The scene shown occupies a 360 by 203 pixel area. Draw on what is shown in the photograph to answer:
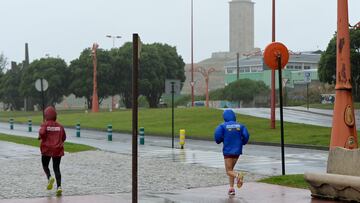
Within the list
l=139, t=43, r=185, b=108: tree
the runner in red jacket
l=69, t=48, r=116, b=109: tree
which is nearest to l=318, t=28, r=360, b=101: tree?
l=139, t=43, r=185, b=108: tree

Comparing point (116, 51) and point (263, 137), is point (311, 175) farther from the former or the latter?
point (116, 51)

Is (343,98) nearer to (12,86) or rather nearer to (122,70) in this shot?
(122,70)

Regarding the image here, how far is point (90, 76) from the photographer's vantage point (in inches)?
3236

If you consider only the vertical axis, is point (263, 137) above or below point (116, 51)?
below

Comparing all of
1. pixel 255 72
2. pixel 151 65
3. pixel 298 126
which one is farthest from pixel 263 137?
pixel 255 72

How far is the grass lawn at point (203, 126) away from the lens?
29453mm

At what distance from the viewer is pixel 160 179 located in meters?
13.9

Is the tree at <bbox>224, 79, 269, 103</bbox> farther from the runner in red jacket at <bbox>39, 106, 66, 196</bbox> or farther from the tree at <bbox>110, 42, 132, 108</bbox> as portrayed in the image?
the runner in red jacket at <bbox>39, 106, 66, 196</bbox>

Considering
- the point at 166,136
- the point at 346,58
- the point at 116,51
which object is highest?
the point at 116,51

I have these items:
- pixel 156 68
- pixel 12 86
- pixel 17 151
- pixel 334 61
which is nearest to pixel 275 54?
pixel 17 151

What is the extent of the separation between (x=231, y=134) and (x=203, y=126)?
27498mm

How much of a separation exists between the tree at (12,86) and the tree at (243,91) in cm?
3187

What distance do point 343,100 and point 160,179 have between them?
14.2ft

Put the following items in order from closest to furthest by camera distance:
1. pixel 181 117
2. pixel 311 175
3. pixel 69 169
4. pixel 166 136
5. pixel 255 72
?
pixel 311 175, pixel 69 169, pixel 166 136, pixel 181 117, pixel 255 72
